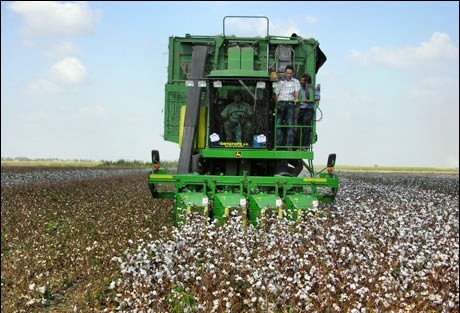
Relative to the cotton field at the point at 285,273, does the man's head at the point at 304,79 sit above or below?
above

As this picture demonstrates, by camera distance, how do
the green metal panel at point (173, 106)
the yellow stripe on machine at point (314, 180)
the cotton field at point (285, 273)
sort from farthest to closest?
the green metal panel at point (173, 106)
the yellow stripe on machine at point (314, 180)
the cotton field at point (285, 273)

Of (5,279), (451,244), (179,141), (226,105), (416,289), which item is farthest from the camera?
(179,141)

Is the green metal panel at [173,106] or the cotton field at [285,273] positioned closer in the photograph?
the cotton field at [285,273]

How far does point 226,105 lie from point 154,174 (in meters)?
2.46

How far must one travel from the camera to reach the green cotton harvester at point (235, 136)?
1455 cm

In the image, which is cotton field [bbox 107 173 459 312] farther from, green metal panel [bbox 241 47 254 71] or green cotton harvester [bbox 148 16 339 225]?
green metal panel [bbox 241 47 254 71]

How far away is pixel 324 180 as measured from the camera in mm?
15328

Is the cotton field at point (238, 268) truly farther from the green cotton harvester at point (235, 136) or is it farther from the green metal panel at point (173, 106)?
the green metal panel at point (173, 106)

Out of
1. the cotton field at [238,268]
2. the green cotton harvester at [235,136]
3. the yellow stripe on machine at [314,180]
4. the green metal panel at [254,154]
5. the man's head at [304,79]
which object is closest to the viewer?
the cotton field at [238,268]

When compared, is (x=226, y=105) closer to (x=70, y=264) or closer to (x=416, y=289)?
(x=70, y=264)

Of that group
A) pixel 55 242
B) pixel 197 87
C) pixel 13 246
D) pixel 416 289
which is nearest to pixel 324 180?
pixel 197 87

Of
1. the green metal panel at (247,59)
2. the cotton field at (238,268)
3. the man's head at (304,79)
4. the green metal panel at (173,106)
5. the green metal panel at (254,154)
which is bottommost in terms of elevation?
the cotton field at (238,268)

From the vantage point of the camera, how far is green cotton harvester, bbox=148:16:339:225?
14547 millimetres

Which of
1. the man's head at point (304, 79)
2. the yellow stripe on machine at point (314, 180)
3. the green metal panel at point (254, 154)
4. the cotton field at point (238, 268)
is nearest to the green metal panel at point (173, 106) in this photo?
the green metal panel at point (254, 154)
